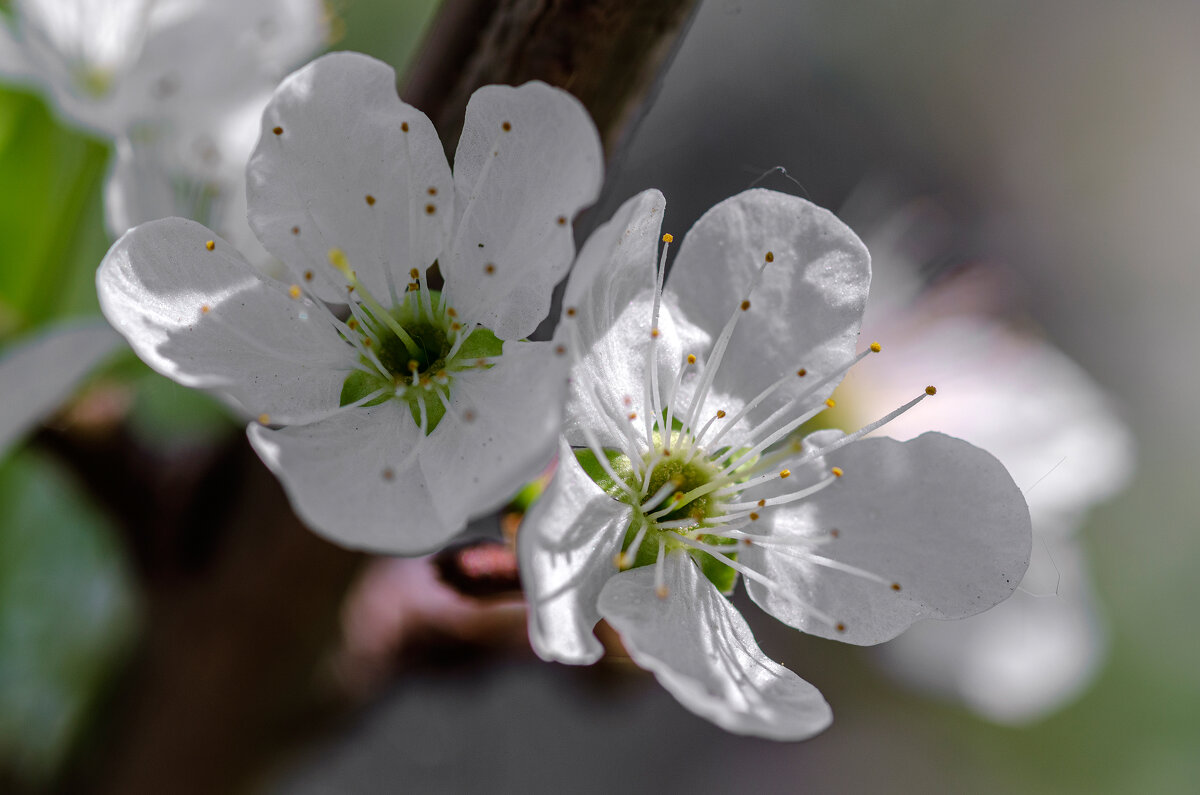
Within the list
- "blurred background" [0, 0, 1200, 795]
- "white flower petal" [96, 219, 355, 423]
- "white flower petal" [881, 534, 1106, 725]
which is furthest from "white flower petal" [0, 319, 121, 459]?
"white flower petal" [881, 534, 1106, 725]

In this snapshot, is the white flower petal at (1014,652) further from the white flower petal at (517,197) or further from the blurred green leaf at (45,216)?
the blurred green leaf at (45,216)

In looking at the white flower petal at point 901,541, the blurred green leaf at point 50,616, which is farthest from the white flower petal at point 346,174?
the blurred green leaf at point 50,616

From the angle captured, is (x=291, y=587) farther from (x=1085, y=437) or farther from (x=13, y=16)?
(x=1085, y=437)

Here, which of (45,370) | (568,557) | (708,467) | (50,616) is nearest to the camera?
(568,557)

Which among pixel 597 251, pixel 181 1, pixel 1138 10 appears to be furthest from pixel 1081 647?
pixel 1138 10

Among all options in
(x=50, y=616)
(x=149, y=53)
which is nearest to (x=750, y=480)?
(x=149, y=53)

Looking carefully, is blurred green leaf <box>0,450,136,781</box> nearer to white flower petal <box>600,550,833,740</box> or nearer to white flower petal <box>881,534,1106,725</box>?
white flower petal <box>600,550,833,740</box>

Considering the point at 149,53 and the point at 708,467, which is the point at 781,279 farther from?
the point at 149,53
